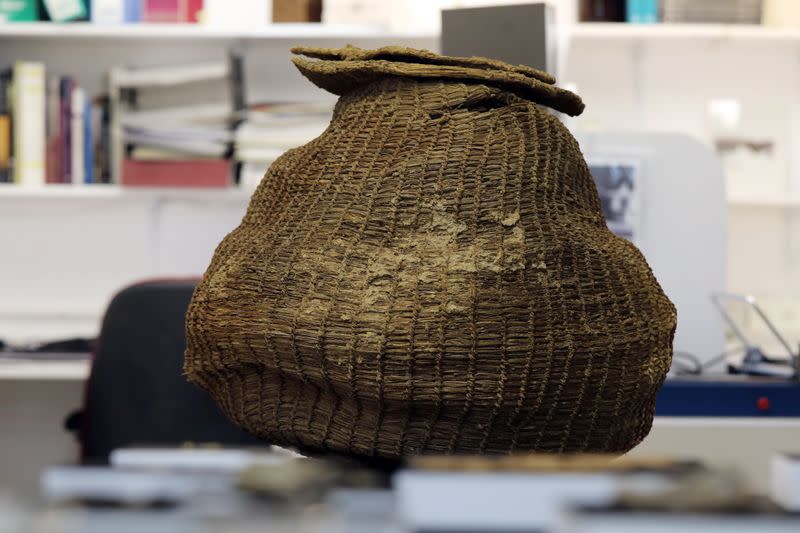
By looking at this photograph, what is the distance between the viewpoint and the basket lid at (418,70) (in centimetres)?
77

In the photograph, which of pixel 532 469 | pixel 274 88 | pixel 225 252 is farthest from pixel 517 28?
pixel 274 88

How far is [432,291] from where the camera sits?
676 millimetres

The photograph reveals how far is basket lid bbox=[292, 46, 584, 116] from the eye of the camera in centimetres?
77

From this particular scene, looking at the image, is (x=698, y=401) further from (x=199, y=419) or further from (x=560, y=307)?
(x=560, y=307)

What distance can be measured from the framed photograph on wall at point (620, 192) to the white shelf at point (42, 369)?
119 cm

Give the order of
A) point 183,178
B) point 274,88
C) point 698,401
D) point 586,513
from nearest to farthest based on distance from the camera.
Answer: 1. point 586,513
2. point 698,401
3. point 183,178
4. point 274,88

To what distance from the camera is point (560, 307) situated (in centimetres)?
70

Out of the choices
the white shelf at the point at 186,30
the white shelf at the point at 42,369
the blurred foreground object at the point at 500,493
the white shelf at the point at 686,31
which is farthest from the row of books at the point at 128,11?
the blurred foreground object at the point at 500,493

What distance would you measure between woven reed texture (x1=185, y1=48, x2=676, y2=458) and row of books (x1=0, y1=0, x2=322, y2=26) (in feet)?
6.80

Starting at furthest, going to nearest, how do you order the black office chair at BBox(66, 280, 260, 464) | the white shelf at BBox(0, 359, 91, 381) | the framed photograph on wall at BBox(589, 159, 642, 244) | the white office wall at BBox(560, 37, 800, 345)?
the white office wall at BBox(560, 37, 800, 345), the white shelf at BBox(0, 359, 91, 381), the framed photograph on wall at BBox(589, 159, 642, 244), the black office chair at BBox(66, 280, 260, 464)

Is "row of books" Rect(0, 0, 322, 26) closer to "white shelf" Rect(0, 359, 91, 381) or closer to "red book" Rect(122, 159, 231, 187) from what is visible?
"red book" Rect(122, 159, 231, 187)

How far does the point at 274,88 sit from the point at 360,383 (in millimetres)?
2455

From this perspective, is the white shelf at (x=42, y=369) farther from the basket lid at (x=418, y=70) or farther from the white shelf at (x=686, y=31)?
the basket lid at (x=418, y=70)

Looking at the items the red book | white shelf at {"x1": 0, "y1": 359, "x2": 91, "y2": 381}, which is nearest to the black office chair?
white shelf at {"x1": 0, "y1": 359, "x2": 91, "y2": 381}
